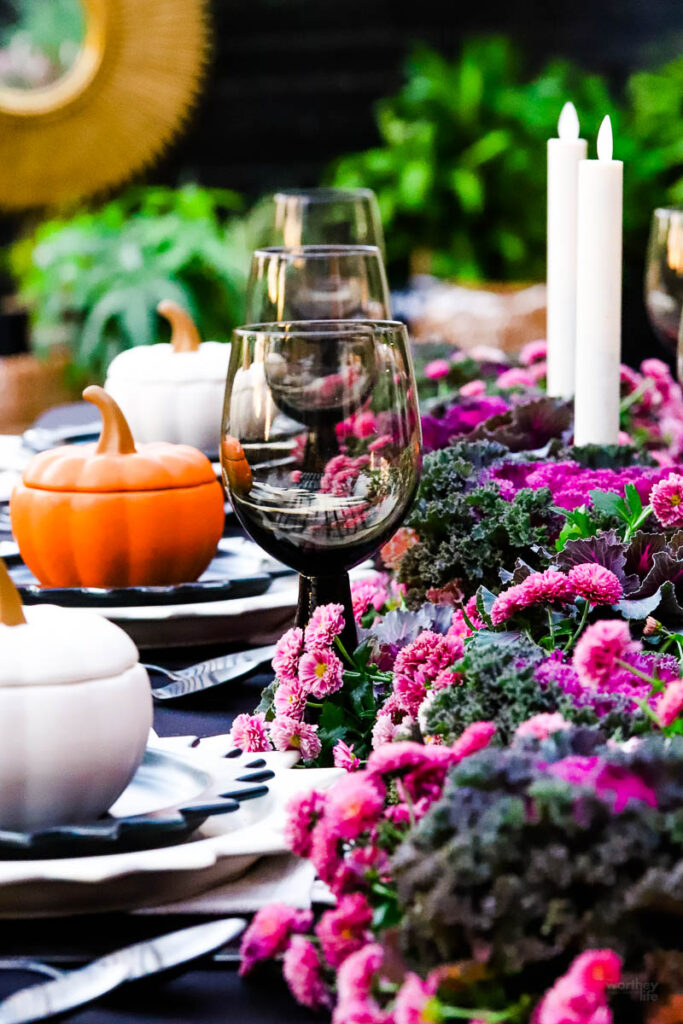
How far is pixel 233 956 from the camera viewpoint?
525 mm

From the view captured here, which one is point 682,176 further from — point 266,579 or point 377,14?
point 266,579

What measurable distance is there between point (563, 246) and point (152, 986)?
2.80 ft

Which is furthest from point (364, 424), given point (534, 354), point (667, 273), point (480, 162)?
point (480, 162)

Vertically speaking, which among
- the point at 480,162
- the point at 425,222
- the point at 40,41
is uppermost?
the point at 40,41

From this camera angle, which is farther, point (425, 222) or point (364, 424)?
point (425, 222)

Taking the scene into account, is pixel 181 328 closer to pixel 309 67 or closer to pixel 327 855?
pixel 327 855

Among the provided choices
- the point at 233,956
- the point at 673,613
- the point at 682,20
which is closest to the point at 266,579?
the point at 673,613

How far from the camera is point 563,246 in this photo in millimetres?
1206

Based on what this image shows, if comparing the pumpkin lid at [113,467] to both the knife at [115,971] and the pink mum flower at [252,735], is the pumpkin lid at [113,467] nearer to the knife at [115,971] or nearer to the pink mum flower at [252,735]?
the pink mum flower at [252,735]

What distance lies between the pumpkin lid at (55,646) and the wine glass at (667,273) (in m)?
0.82

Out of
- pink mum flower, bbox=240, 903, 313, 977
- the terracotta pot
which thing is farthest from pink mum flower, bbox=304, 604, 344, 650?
the terracotta pot

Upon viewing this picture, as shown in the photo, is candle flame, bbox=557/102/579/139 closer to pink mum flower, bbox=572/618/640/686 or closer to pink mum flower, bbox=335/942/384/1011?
pink mum flower, bbox=572/618/640/686

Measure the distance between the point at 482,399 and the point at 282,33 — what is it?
14.8 ft

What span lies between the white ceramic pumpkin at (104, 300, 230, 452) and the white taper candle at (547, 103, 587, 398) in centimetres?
31
